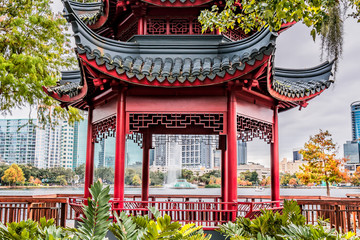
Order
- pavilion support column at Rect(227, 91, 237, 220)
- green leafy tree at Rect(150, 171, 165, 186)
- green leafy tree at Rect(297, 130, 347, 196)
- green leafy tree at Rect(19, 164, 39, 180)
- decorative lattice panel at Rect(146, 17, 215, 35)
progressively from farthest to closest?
green leafy tree at Rect(19, 164, 39, 180)
green leafy tree at Rect(150, 171, 165, 186)
green leafy tree at Rect(297, 130, 347, 196)
decorative lattice panel at Rect(146, 17, 215, 35)
pavilion support column at Rect(227, 91, 237, 220)

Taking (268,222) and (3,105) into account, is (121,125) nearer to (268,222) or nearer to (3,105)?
(268,222)

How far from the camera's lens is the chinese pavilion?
7363 mm

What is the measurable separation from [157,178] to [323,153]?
31.6 metres

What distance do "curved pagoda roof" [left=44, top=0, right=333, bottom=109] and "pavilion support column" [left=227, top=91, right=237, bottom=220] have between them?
2.30ft

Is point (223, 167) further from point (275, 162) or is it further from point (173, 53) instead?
point (173, 53)

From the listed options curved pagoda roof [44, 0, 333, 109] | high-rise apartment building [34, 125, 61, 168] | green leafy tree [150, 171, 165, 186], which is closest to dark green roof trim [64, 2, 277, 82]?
curved pagoda roof [44, 0, 333, 109]

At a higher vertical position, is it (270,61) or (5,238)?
(270,61)

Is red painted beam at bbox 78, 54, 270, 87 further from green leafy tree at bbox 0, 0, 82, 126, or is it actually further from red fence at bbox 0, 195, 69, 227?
green leafy tree at bbox 0, 0, 82, 126

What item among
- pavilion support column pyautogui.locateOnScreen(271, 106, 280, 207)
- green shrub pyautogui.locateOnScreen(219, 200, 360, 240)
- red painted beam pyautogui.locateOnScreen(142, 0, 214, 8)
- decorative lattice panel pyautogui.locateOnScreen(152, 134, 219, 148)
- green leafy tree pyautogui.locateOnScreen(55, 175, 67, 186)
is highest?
red painted beam pyautogui.locateOnScreen(142, 0, 214, 8)

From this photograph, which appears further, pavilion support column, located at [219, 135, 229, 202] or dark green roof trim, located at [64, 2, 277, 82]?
pavilion support column, located at [219, 135, 229, 202]

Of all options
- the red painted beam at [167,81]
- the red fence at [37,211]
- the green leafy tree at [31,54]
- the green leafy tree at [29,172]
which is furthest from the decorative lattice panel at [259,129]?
the green leafy tree at [29,172]

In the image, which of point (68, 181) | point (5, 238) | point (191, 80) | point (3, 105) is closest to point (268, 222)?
point (5, 238)

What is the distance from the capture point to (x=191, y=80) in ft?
24.1

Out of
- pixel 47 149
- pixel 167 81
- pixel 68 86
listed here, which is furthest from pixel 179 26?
pixel 47 149
